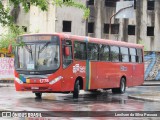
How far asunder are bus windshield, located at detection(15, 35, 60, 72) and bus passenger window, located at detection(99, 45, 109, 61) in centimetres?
414

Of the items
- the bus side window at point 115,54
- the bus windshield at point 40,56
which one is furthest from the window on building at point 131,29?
the bus windshield at point 40,56

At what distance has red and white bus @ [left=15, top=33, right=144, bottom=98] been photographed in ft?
68.0

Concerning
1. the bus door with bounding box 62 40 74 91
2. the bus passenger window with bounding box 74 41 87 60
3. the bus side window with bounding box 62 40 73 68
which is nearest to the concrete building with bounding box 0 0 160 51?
the bus passenger window with bounding box 74 41 87 60

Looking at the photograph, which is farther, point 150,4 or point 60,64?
point 150,4

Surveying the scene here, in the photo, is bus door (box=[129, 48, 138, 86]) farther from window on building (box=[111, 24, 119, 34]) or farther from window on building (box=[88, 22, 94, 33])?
window on building (box=[111, 24, 119, 34])

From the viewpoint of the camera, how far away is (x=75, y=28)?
165ft

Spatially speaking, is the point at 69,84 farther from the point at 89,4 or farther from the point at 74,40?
the point at 89,4

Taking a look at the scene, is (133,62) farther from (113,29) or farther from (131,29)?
(131,29)

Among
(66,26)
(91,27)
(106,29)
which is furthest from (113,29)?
(66,26)

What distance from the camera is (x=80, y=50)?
22469mm

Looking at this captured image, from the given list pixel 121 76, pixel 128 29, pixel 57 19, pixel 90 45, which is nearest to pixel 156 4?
pixel 128 29

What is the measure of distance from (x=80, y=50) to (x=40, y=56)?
7.93ft

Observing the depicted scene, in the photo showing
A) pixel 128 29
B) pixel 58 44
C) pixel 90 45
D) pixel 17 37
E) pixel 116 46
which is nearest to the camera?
pixel 17 37

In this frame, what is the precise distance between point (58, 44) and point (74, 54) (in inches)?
49.6
